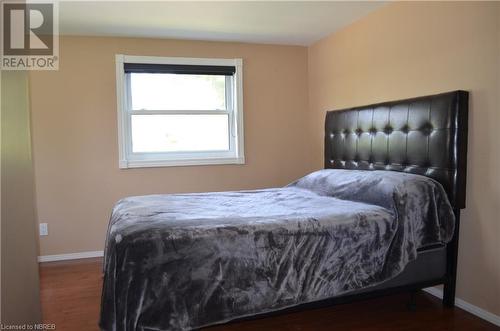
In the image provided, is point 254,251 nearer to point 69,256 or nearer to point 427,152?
point 427,152

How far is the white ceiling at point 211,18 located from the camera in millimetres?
2903

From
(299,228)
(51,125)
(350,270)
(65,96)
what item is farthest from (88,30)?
(350,270)

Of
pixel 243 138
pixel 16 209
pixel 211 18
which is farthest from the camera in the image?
pixel 243 138

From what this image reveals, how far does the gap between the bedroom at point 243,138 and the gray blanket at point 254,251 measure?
0.02 m

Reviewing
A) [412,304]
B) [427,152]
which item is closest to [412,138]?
[427,152]

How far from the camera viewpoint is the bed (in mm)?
1727

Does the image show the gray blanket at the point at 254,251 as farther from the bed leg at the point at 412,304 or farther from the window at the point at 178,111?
the window at the point at 178,111

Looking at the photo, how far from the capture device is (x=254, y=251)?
1872 mm

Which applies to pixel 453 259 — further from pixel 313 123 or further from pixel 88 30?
pixel 88 30

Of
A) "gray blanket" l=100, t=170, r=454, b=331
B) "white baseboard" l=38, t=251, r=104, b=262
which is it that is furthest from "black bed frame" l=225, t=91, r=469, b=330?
"white baseboard" l=38, t=251, r=104, b=262

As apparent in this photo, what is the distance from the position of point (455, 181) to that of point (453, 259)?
19.8 inches

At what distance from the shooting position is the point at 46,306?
8.48 ft

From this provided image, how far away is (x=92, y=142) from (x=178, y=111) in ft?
2.92
